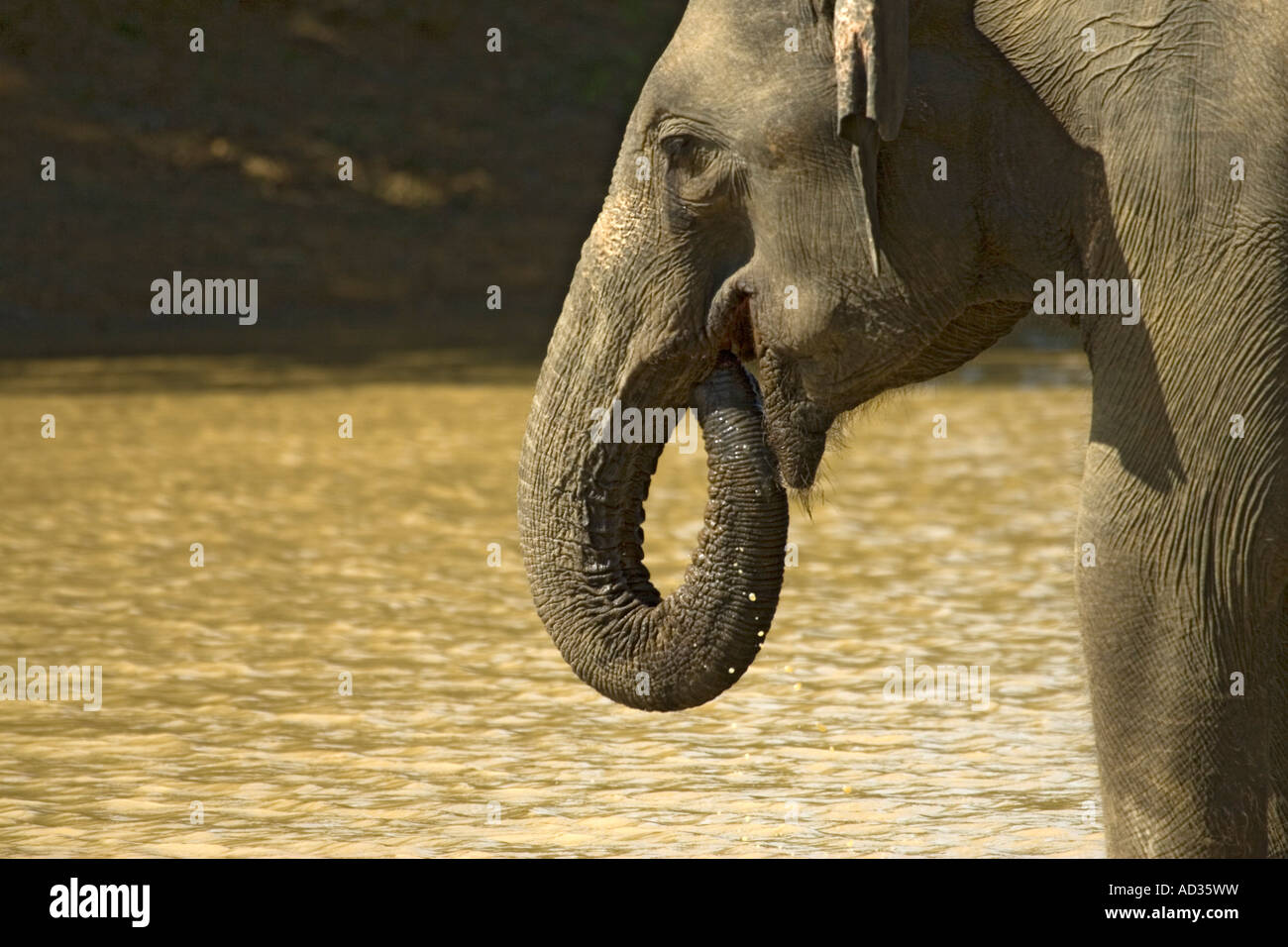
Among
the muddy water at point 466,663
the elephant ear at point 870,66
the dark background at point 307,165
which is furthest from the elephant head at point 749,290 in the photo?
the dark background at point 307,165

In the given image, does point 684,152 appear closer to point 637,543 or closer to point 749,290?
point 749,290

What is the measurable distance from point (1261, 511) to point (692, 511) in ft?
21.4

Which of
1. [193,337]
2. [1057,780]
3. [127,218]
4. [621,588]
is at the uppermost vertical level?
[127,218]

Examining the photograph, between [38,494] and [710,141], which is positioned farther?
[38,494]

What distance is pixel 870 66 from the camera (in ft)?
10.4

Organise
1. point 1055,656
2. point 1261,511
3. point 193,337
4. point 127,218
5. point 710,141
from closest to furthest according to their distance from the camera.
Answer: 1. point 1261,511
2. point 710,141
3. point 1055,656
4. point 193,337
5. point 127,218

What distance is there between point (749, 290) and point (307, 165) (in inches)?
721

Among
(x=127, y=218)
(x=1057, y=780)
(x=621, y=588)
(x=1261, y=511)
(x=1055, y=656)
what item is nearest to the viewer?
(x=1261, y=511)

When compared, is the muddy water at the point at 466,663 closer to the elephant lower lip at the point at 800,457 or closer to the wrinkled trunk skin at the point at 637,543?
the elephant lower lip at the point at 800,457

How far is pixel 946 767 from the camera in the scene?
18.8 feet

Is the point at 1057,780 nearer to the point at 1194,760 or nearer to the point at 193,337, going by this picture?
the point at 1194,760

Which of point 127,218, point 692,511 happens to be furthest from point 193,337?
point 692,511

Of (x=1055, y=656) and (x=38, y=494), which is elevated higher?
(x=38, y=494)

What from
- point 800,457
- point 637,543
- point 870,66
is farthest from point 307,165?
point 870,66
